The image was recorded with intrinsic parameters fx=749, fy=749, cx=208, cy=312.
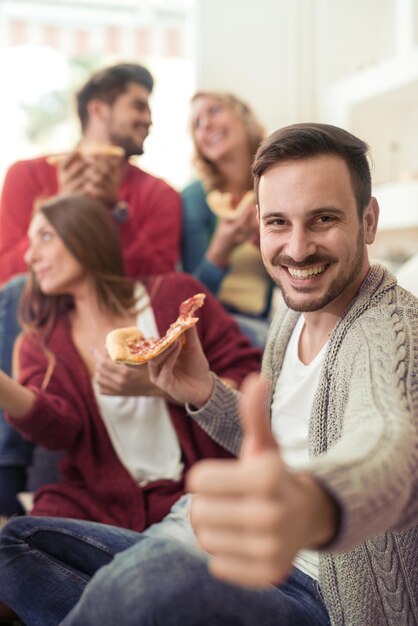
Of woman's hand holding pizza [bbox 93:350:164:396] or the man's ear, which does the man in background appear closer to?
woman's hand holding pizza [bbox 93:350:164:396]

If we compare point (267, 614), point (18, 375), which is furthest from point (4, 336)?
point (267, 614)

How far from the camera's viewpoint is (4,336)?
4.78 ft

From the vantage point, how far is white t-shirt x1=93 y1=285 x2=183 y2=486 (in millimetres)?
1141

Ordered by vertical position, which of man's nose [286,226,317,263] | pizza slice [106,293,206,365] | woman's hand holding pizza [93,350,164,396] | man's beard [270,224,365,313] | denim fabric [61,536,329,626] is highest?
man's nose [286,226,317,263]

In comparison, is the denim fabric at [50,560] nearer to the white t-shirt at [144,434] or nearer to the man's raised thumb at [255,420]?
the white t-shirt at [144,434]

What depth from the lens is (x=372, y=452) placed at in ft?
1.69

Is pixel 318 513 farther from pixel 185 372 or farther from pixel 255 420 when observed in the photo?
pixel 185 372

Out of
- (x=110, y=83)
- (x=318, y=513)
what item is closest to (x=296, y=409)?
(x=318, y=513)

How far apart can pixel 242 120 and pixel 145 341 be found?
102 centimetres

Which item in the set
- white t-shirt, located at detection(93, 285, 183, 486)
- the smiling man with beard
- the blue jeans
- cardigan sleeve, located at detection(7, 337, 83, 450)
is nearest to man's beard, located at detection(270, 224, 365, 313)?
the smiling man with beard

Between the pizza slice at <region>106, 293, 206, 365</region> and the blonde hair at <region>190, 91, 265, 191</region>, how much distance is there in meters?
0.86

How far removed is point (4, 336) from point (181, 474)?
0.52 meters

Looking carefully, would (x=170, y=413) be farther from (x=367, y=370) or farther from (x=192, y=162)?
(x=192, y=162)

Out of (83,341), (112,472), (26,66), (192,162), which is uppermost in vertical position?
(26,66)
